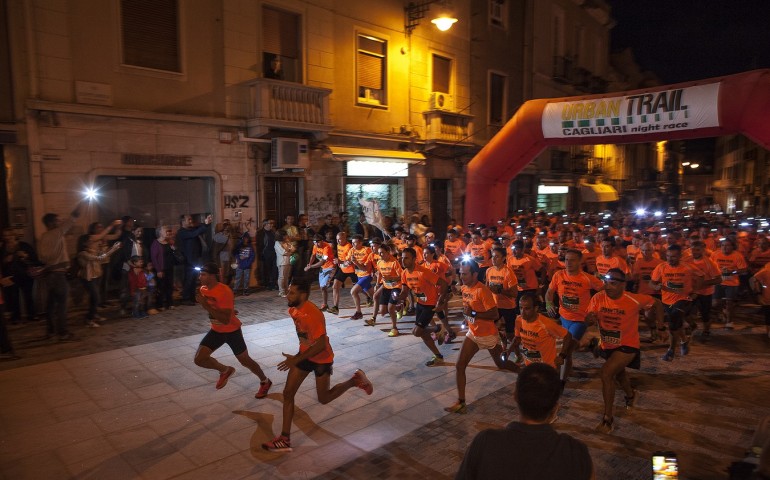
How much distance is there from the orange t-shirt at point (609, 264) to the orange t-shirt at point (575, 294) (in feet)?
6.89

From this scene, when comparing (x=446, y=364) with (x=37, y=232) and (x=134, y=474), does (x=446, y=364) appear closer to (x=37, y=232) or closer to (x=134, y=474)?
(x=134, y=474)

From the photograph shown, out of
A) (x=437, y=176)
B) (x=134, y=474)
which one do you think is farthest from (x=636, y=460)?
(x=437, y=176)

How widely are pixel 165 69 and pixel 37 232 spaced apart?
475 centimetres

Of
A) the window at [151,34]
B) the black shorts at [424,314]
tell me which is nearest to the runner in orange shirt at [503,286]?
the black shorts at [424,314]

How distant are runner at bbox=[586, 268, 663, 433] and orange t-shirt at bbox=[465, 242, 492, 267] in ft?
16.2

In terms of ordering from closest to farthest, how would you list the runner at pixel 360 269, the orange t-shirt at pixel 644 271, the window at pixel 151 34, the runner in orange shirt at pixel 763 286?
the runner in orange shirt at pixel 763 286
the orange t-shirt at pixel 644 271
the runner at pixel 360 269
the window at pixel 151 34

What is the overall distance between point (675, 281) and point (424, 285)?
3.95 meters

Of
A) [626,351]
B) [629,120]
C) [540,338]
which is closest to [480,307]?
[540,338]

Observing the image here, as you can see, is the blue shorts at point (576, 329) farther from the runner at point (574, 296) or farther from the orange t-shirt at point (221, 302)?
the orange t-shirt at point (221, 302)

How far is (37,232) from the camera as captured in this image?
10.4 meters

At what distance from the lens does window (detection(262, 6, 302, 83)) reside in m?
Answer: 14.4

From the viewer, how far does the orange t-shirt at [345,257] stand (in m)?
10.8

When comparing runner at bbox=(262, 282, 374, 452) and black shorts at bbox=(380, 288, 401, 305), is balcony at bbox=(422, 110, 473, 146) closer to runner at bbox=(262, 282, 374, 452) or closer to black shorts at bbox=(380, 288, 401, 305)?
black shorts at bbox=(380, 288, 401, 305)

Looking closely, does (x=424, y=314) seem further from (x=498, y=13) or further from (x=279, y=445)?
(x=498, y=13)
